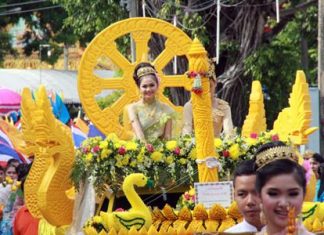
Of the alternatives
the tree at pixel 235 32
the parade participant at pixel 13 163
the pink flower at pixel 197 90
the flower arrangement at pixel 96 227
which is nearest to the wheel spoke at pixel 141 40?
the pink flower at pixel 197 90

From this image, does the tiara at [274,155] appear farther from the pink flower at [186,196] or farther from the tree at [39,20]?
the tree at [39,20]

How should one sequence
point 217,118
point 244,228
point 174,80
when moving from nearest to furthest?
point 244,228
point 217,118
point 174,80

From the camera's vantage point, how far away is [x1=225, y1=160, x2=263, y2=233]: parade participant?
265 inches

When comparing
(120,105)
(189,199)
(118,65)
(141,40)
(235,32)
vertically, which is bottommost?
(189,199)

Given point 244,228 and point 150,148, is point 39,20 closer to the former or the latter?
point 150,148

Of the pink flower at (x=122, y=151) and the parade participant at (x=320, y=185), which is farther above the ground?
the pink flower at (x=122, y=151)

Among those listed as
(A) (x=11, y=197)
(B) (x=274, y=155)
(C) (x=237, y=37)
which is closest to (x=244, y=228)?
(B) (x=274, y=155)

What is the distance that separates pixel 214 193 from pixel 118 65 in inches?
120

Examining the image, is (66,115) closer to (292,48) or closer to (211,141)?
(292,48)

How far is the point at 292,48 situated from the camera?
76.4 feet

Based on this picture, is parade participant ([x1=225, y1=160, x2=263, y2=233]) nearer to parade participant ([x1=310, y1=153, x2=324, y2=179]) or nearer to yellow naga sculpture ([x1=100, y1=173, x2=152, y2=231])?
yellow naga sculpture ([x1=100, y1=173, x2=152, y2=231])

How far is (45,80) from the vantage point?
3731 cm

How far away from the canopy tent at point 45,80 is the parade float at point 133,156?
73.3ft

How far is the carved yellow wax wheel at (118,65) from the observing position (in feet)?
38.0
